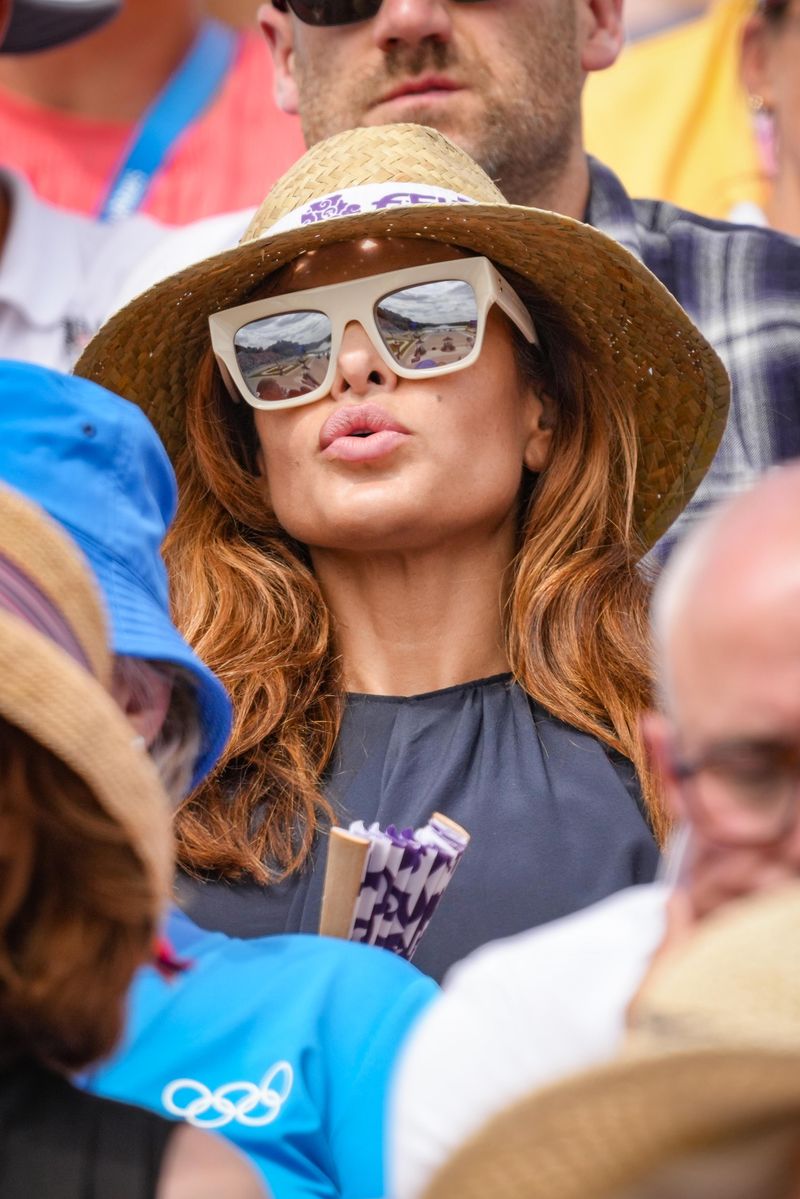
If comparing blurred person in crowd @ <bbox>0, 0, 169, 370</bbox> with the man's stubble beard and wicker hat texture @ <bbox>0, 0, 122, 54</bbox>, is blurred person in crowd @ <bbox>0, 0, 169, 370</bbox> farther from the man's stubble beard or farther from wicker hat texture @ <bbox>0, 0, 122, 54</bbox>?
the man's stubble beard

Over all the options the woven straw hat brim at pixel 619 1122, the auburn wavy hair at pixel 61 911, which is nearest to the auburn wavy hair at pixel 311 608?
the auburn wavy hair at pixel 61 911

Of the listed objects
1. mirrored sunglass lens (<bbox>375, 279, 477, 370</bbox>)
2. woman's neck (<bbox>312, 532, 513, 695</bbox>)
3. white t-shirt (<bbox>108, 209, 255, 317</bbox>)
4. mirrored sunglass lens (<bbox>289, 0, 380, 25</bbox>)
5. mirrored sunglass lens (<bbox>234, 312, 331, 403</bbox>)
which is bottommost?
woman's neck (<bbox>312, 532, 513, 695</bbox>)

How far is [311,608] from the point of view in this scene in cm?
259

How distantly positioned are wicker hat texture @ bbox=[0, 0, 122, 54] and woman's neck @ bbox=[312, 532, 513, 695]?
5.13 feet

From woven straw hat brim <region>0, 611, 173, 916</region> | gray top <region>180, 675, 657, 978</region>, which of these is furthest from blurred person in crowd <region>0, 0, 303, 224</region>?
woven straw hat brim <region>0, 611, 173, 916</region>

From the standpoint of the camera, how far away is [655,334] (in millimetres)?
2672

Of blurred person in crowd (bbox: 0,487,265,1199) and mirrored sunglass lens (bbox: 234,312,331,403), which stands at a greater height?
blurred person in crowd (bbox: 0,487,265,1199)

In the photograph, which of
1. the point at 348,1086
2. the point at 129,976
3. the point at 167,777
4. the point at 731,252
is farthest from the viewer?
the point at 731,252

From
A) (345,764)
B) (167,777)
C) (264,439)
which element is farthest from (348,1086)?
(264,439)

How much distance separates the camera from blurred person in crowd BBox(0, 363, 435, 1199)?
1596 mm

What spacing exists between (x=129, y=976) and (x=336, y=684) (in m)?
1.28

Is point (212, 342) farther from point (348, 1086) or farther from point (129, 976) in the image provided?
point (129, 976)

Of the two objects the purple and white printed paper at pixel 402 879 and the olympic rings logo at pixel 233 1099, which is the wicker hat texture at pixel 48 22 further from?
the olympic rings logo at pixel 233 1099

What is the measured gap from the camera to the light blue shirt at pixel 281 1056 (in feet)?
5.21
